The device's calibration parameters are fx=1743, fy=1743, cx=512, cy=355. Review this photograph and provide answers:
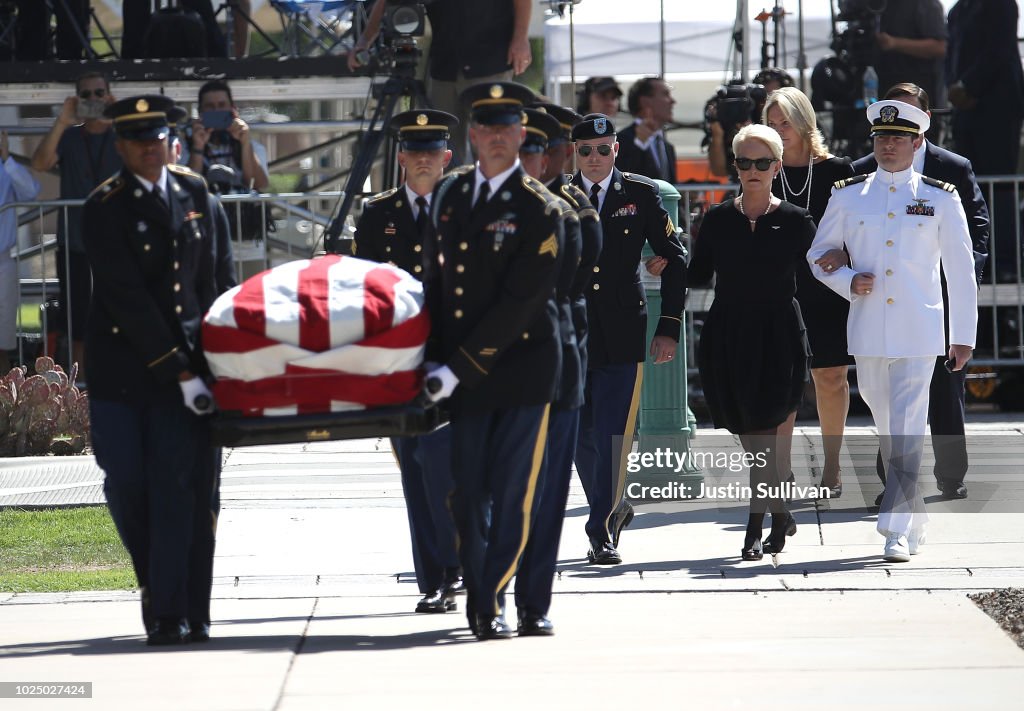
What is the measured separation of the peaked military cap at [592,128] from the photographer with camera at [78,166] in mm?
5276

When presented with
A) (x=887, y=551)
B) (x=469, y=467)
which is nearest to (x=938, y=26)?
(x=887, y=551)

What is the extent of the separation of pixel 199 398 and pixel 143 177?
782mm

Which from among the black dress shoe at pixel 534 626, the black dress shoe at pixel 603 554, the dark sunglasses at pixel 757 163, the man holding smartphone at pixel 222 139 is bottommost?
the black dress shoe at pixel 603 554

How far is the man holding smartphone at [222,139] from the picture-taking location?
12.1 m

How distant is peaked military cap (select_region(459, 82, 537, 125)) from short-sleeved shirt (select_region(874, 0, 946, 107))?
24.6 ft

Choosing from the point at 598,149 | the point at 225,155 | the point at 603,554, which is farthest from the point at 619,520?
the point at 225,155

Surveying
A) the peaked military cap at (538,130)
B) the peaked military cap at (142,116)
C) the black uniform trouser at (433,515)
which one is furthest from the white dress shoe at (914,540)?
the peaked military cap at (142,116)

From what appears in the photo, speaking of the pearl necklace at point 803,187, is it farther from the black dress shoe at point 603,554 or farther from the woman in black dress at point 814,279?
the black dress shoe at point 603,554

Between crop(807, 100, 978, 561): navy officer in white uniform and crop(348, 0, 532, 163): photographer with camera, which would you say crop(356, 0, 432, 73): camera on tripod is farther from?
crop(807, 100, 978, 561): navy officer in white uniform

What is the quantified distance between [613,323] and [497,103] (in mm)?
2054

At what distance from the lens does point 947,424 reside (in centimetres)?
862

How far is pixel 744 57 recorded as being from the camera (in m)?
14.1

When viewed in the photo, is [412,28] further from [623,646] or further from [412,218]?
[623,646]

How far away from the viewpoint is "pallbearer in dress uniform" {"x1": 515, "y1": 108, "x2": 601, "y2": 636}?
19.8 ft
